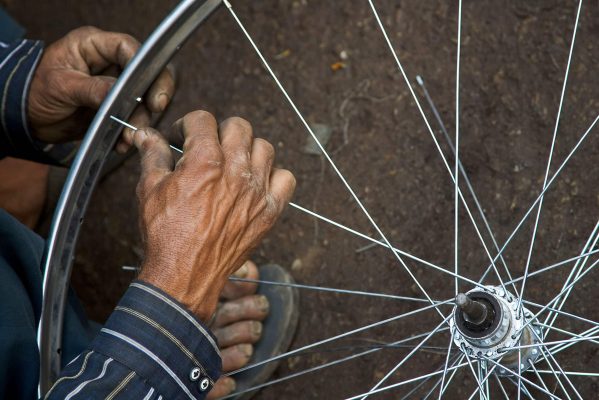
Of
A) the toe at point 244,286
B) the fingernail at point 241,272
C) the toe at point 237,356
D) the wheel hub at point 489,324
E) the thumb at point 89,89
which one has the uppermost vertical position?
the thumb at point 89,89

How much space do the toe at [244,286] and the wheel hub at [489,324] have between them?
1.68ft

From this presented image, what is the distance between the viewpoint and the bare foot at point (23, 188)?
1394mm

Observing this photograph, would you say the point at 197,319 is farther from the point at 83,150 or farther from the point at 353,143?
the point at 353,143

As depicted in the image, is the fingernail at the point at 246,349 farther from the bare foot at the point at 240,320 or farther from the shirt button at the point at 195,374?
the shirt button at the point at 195,374

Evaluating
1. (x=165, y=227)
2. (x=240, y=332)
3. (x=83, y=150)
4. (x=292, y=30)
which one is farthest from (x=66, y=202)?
(x=292, y=30)

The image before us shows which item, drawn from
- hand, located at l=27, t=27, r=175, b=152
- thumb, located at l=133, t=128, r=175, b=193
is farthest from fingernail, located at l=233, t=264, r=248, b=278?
thumb, located at l=133, t=128, r=175, b=193

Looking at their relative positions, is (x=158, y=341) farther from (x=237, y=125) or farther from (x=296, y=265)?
(x=296, y=265)

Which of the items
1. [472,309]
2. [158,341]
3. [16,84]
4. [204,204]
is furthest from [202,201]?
[16,84]

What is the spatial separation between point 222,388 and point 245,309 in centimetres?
13

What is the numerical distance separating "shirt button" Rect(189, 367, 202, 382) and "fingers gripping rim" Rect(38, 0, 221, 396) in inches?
9.5

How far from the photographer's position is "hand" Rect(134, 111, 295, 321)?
81cm

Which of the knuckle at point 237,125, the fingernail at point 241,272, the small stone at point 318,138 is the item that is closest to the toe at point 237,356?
the fingernail at point 241,272

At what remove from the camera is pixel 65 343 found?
3.51ft

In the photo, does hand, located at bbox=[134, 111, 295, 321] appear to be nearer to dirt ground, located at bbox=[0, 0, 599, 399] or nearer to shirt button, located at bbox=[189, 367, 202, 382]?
shirt button, located at bbox=[189, 367, 202, 382]
